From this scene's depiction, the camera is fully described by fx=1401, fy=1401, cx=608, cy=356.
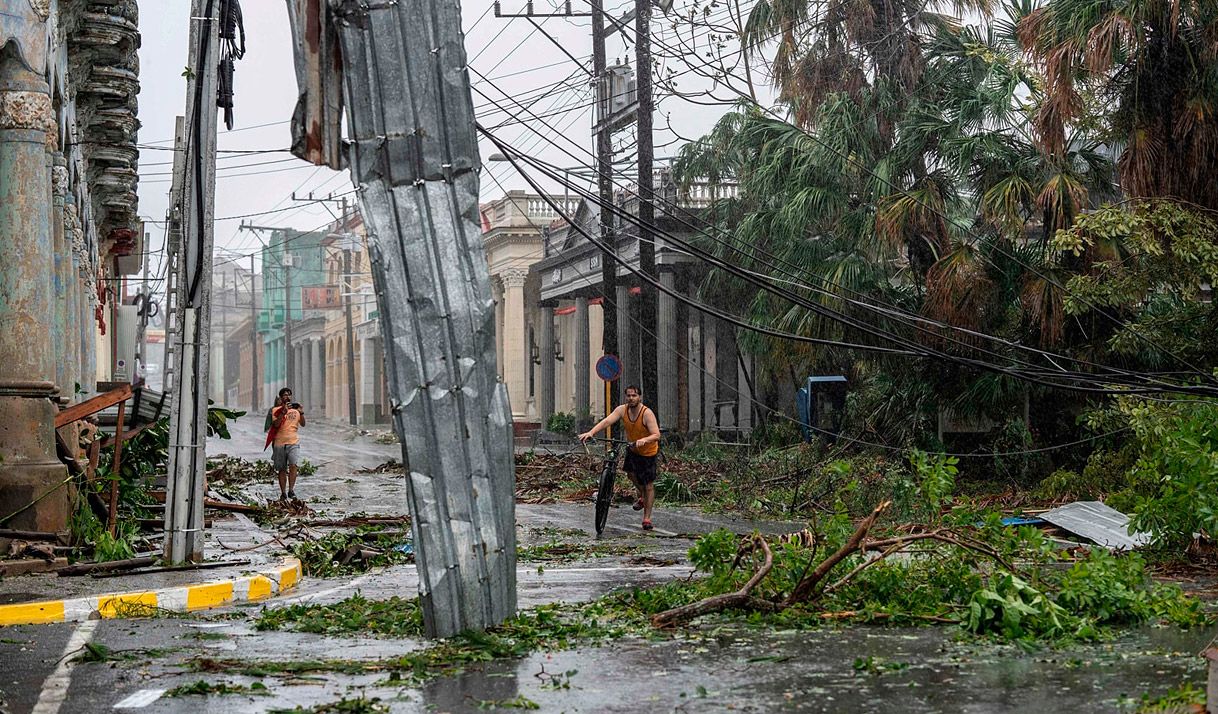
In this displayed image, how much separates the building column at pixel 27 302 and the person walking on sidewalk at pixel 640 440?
6.34m

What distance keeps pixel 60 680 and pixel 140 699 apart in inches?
34.9

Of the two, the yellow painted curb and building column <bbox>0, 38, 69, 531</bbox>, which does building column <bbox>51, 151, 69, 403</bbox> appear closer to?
building column <bbox>0, 38, 69, 531</bbox>

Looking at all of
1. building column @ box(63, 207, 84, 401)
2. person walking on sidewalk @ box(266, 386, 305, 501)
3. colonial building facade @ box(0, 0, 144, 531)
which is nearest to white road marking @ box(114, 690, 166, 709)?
colonial building facade @ box(0, 0, 144, 531)

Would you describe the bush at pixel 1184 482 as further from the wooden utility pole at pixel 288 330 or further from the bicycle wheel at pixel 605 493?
the wooden utility pole at pixel 288 330

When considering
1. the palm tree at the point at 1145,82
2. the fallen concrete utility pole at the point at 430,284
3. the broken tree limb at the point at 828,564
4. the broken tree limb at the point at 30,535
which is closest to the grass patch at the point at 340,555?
the broken tree limb at the point at 30,535

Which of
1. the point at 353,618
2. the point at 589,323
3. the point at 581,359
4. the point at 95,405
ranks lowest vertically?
the point at 353,618

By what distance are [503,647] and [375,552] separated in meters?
6.43

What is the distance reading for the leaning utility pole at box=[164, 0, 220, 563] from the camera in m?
12.5

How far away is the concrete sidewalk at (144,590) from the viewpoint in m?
10.1

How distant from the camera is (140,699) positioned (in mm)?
6695

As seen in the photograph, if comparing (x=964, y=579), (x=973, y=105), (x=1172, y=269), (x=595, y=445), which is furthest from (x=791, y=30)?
(x=964, y=579)

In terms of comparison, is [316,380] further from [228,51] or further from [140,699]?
[140,699]

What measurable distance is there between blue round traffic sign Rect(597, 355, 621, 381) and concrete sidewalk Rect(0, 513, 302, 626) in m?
13.6

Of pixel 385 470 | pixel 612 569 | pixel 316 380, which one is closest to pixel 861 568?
pixel 612 569
